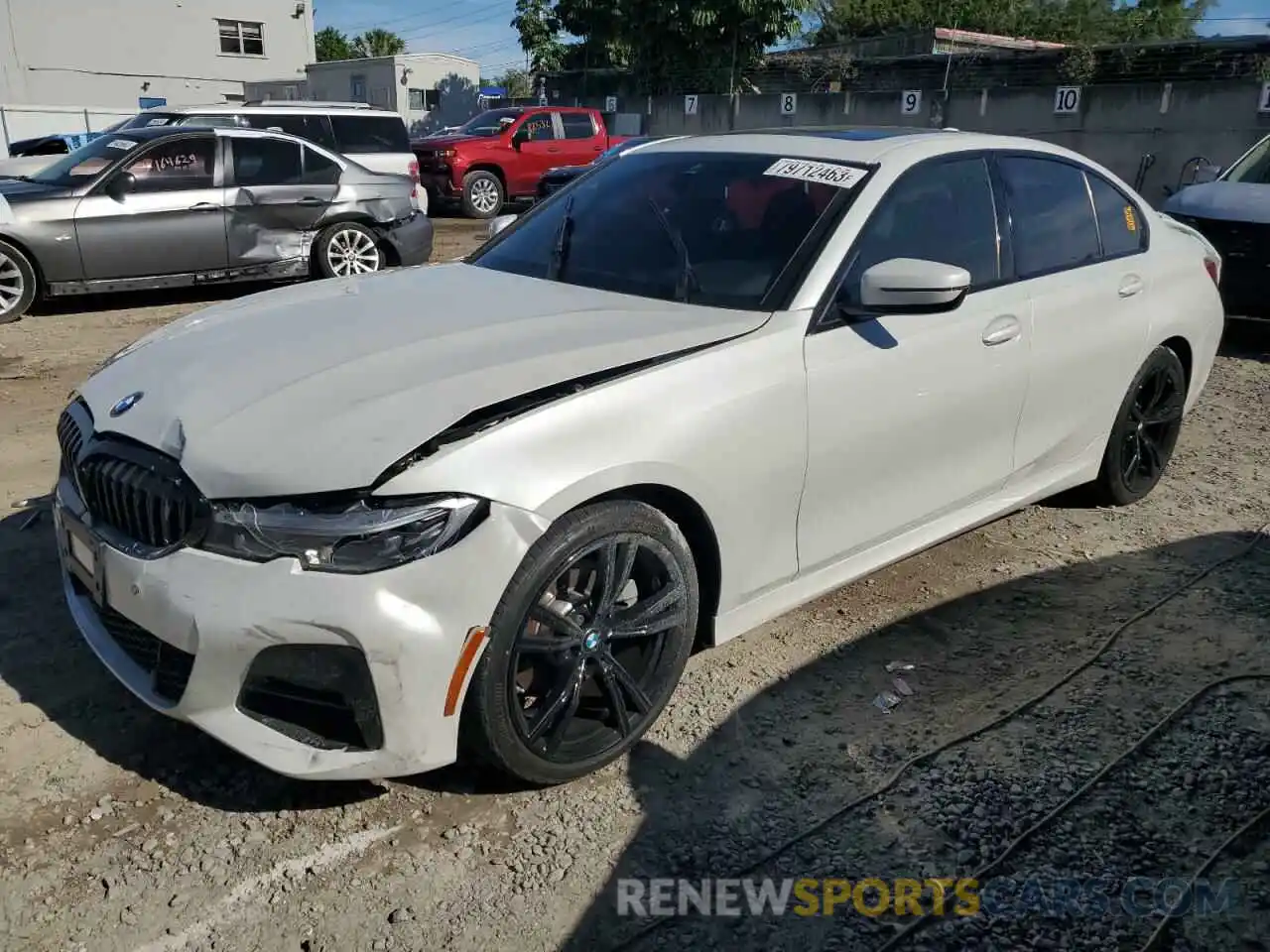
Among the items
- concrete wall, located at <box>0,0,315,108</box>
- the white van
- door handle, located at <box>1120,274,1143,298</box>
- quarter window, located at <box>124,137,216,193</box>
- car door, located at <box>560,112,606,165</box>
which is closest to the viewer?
door handle, located at <box>1120,274,1143,298</box>

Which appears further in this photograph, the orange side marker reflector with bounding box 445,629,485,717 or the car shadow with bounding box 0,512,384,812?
the car shadow with bounding box 0,512,384,812

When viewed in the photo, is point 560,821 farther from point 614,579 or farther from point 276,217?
point 276,217

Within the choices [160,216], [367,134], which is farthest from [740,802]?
[367,134]

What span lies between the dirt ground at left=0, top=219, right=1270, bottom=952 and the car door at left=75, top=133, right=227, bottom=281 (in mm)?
A: 5494

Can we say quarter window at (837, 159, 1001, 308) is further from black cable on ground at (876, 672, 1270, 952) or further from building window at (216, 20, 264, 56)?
building window at (216, 20, 264, 56)

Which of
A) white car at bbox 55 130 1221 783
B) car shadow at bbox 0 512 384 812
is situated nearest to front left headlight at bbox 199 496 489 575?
white car at bbox 55 130 1221 783

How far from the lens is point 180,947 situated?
2.30 metres

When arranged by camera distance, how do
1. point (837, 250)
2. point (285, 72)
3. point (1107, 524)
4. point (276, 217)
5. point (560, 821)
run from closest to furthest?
point (560, 821) < point (837, 250) < point (1107, 524) < point (276, 217) < point (285, 72)

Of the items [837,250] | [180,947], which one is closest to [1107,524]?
[837,250]

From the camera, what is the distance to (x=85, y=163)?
8742 mm

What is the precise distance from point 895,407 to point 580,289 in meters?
1.09

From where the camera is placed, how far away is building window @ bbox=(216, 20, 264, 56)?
117 feet

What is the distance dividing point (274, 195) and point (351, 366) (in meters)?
7.42

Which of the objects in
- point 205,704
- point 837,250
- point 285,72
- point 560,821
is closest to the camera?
point 205,704
